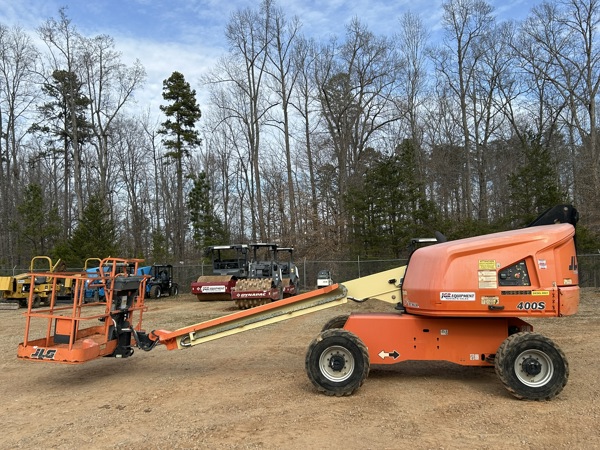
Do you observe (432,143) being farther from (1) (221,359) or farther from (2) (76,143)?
(1) (221,359)

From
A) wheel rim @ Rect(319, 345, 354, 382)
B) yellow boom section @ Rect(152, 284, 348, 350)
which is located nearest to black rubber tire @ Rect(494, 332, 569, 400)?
wheel rim @ Rect(319, 345, 354, 382)

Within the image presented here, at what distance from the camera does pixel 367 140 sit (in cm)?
3891

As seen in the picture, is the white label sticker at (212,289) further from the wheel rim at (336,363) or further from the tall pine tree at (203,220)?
the tall pine tree at (203,220)

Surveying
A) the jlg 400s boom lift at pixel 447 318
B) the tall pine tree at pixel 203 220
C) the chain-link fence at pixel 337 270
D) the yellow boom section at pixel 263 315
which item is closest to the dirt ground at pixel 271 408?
the jlg 400s boom lift at pixel 447 318

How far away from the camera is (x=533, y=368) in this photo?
226 inches

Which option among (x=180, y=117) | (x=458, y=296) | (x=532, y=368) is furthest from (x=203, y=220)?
(x=532, y=368)

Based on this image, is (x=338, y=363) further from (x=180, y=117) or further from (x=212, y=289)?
(x=180, y=117)

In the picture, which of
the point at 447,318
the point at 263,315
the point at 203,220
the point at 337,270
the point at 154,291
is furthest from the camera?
the point at 203,220

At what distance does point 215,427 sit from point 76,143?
38.2m

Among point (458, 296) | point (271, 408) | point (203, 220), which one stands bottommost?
point (271, 408)

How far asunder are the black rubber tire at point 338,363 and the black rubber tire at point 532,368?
5.39 ft

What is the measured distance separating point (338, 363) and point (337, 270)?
1915 centimetres

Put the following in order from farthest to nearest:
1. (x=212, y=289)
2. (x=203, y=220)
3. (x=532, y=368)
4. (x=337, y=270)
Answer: (x=203, y=220) → (x=337, y=270) → (x=212, y=289) → (x=532, y=368)

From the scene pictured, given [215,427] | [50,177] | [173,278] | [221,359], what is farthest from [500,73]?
[50,177]
